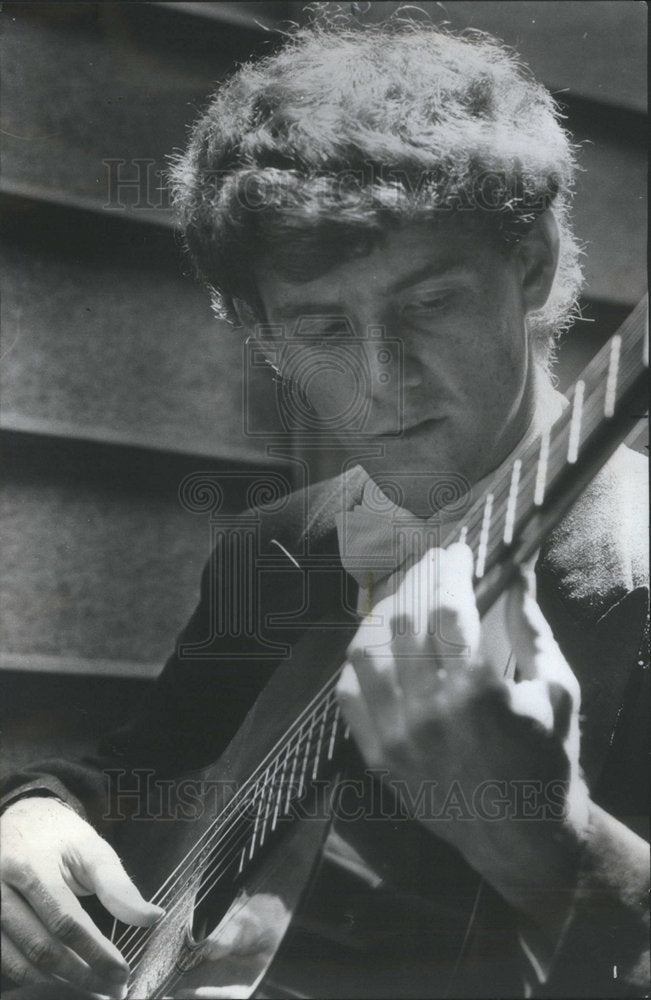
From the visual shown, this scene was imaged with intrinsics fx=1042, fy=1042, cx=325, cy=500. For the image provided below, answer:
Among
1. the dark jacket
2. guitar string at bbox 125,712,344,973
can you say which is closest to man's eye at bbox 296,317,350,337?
the dark jacket

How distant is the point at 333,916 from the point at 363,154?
5.22 feet

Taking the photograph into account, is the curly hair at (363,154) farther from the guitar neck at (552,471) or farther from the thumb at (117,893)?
the thumb at (117,893)

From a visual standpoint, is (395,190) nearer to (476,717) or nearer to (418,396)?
(418,396)

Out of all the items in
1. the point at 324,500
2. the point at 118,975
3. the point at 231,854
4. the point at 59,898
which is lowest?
the point at 118,975

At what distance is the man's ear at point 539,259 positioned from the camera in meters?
2.25

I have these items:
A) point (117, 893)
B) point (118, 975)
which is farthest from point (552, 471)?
point (118, 975)

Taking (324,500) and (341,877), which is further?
(324,500)

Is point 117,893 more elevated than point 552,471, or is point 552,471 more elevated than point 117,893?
point 552,471

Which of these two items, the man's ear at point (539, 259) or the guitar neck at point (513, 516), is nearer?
the guitar neck at point (513, 516)

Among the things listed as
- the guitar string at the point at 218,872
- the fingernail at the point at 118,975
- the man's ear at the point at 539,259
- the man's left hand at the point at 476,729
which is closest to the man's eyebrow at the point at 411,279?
the man's ear at the point at 539,259

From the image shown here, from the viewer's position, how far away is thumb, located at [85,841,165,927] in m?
2.19

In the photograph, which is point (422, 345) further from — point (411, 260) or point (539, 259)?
point (539, 259)

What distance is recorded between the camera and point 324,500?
2.27 m

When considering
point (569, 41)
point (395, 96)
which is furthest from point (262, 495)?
point (569, 41)
